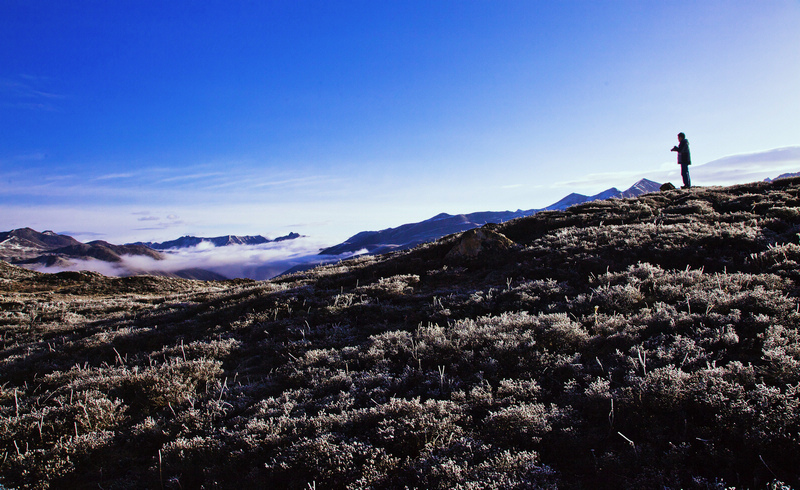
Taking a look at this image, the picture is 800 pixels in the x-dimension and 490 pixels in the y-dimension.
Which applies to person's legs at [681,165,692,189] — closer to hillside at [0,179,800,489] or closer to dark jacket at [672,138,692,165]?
dark jacket at [672,138,692,165]

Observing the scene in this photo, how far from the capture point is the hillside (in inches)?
155

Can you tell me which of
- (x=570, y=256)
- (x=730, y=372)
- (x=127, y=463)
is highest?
(x=570, y=256)

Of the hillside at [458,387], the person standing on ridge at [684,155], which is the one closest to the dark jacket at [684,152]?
the person standing on ridge at [684,155]

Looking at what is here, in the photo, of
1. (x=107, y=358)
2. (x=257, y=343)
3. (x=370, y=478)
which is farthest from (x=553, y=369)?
(x=107, y=358)

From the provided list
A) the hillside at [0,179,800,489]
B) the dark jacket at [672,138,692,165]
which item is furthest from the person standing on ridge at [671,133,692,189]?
the hillside at [0,179,800,489]

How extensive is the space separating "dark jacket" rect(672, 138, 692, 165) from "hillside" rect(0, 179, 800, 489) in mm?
13033

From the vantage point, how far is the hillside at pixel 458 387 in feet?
13.0

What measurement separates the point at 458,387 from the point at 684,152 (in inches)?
1000

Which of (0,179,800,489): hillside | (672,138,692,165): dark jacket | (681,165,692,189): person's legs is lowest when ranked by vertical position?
(0,179,800,489): hillside

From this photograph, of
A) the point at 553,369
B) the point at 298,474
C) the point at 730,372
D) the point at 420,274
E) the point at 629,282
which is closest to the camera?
the point at 298,474

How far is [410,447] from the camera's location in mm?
4473

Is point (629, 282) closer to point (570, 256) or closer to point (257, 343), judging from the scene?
point (570, 256)

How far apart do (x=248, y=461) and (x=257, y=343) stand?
4.86 meters

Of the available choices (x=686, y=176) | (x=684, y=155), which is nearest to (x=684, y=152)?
(x=684, y=155)
